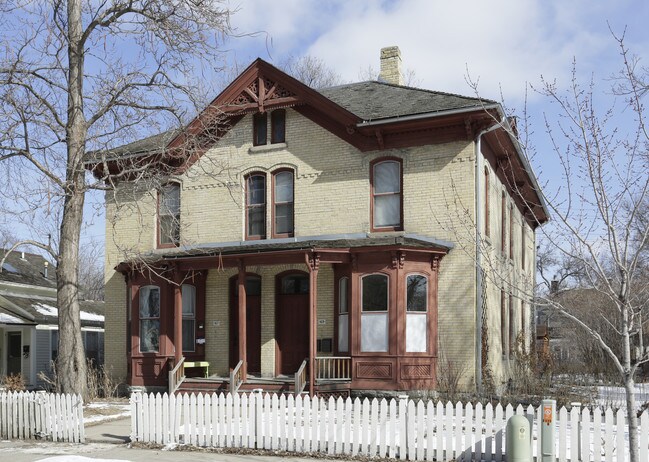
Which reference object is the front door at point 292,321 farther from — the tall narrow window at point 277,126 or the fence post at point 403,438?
the fence post at point 403,438

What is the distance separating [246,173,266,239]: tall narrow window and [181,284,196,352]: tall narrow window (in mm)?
2333

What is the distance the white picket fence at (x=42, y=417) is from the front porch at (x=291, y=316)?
5.21 metres

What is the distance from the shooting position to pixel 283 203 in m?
20.0

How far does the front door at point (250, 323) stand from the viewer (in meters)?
20.0

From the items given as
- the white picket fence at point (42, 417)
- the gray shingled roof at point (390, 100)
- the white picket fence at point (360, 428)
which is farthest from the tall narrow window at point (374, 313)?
the white picket fence at point (42, 417)

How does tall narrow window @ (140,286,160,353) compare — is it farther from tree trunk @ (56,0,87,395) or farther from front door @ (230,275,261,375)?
tree trunk @ (56,0,87,395)

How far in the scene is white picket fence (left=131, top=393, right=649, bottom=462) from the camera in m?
9.83

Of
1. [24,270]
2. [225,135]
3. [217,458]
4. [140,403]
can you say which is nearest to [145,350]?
[225,135]

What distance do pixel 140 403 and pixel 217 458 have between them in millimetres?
1988

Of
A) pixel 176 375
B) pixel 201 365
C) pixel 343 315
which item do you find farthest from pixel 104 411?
pixel 343 315

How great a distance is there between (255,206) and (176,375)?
508cm

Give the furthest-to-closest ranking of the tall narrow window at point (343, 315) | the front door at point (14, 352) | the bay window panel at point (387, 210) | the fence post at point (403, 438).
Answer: the front door at point (14, 352) → the bay window panel at point (387, 210) → the tall narrow window at point (343, 315) → the fence post at point (403, 438)

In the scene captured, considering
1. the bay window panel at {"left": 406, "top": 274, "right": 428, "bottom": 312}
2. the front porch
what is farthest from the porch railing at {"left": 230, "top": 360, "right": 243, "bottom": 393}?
the bay window panel at {"left": 406, "top": 274, "right": 428, "bottom": 312}

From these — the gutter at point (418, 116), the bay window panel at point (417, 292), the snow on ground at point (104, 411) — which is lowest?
the snow on ground at point (104, 411)
